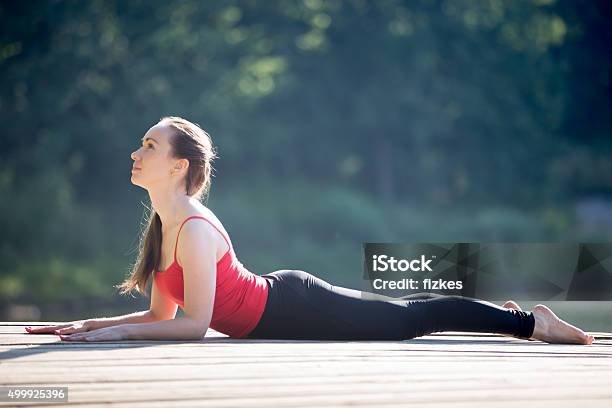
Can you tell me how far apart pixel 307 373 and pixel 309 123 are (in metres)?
21.6

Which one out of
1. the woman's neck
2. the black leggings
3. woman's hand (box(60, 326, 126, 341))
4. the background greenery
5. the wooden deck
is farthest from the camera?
the background greenery

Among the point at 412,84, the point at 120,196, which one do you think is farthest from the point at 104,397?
the point at 412,84

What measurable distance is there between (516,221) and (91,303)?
1031cm

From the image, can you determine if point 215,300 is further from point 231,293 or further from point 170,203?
Result: point 170,203

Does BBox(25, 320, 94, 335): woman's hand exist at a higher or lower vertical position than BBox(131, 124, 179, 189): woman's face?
lower

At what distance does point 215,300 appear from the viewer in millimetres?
3711

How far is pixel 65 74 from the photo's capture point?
1950cm

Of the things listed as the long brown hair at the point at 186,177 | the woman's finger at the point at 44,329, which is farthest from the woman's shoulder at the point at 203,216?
the woman's finger at the point at 44,329

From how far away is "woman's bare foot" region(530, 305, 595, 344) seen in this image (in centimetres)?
385

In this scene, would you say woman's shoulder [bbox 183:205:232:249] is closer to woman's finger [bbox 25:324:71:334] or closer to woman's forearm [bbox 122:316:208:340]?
woman's forearm [bbox 122:316:208:340]

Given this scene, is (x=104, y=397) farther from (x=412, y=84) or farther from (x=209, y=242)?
(x=412, y=84)

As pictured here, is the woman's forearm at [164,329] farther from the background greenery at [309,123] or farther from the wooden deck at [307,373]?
the background greenery at [309,123]

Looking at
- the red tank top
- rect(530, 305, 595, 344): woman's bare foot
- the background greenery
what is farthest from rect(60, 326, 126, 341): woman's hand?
the background greenery

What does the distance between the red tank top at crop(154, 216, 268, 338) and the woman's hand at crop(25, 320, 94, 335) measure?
30cm
